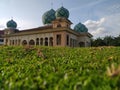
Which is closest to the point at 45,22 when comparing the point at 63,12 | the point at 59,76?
the point at 63,12

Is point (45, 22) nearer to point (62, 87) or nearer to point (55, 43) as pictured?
point (55, 43)

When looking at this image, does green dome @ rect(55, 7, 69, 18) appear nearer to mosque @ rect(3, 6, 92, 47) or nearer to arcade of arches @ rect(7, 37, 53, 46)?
mosque @ rect(3, 6, 92, 47)

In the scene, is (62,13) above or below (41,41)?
above

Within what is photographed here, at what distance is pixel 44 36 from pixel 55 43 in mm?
3094

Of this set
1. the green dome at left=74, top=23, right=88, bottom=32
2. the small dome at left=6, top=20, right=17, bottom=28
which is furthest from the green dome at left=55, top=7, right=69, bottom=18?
the small dome at left=6, top=20, right=17, bottom=28

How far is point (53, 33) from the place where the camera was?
53.6 m

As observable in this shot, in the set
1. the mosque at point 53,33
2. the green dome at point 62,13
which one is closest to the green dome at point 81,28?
the mosque at point 53,33

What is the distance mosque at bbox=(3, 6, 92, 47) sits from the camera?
53.2 metres

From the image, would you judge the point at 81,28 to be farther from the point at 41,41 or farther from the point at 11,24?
the point at 11,24

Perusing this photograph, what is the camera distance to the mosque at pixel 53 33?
53.2 metres

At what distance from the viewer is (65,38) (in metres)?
52.0

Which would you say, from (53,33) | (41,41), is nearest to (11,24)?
(41,41)

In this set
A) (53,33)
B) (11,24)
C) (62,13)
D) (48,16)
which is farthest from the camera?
(11,24)

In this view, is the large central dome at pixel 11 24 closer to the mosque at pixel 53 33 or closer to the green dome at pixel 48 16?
the mosque at pixel 53 33
